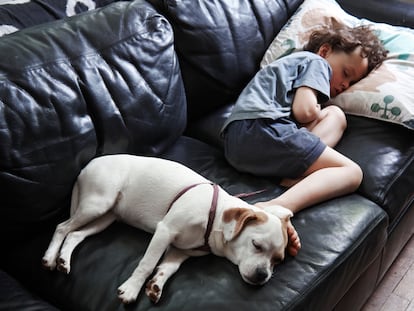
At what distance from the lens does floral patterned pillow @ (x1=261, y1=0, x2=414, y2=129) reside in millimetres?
1651

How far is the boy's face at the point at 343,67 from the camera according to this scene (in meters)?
1.75

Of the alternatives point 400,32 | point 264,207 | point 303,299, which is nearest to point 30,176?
point 264,207

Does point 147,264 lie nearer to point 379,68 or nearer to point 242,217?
point 242,217

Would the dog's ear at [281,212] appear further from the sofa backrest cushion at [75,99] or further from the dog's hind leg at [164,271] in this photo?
the sofa backrest cushion at [75,99]

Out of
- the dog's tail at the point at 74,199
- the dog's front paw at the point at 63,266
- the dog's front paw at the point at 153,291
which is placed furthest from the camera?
the dog's tail at the point at 74,199

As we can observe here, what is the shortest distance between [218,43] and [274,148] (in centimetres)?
44

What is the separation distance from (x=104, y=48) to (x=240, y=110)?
0.45m

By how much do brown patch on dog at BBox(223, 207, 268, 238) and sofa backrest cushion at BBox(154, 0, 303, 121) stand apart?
2.26 feet

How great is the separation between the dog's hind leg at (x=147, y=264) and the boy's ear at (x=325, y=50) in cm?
92

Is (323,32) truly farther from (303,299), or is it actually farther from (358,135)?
(303,299)

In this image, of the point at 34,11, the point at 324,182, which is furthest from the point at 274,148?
the point at 34,11

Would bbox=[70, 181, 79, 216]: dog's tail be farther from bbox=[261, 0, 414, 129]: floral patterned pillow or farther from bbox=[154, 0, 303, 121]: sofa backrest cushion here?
bbox=[261, 0, 414, 129]: floral patterned pillow

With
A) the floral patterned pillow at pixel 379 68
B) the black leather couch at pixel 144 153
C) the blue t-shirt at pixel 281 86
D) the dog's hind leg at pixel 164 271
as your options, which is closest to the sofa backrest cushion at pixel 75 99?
the black leather couch at pixel 144 153

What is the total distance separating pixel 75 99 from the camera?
1.29m
